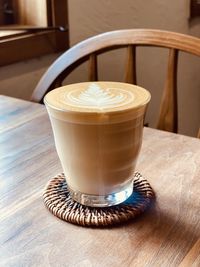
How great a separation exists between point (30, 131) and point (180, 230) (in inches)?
15.9

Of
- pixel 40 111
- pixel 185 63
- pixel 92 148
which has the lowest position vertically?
pixel 185 63

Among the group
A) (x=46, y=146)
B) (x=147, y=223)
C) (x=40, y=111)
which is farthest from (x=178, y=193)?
(x=40, y=111)

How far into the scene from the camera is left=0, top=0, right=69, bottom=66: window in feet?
4.47

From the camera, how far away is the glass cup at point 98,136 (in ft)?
1.67

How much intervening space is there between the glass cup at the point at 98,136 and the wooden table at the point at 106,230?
0.05 m

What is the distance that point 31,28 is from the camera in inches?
56.8

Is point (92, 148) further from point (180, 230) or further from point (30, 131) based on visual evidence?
point (30, 131)

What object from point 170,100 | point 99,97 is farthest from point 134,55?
point 99,97

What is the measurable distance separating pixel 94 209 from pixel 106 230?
1.5 inches

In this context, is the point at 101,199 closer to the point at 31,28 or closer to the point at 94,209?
the point at 94,209

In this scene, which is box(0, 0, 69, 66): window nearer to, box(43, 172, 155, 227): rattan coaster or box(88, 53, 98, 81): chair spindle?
box(88, 53, 98, 81): chair spindle

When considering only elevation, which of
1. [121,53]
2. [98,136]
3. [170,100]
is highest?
[98,136]

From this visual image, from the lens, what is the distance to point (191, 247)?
0.49 m

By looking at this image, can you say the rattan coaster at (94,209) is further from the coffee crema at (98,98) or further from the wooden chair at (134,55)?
the wooden chair at (134,55)
